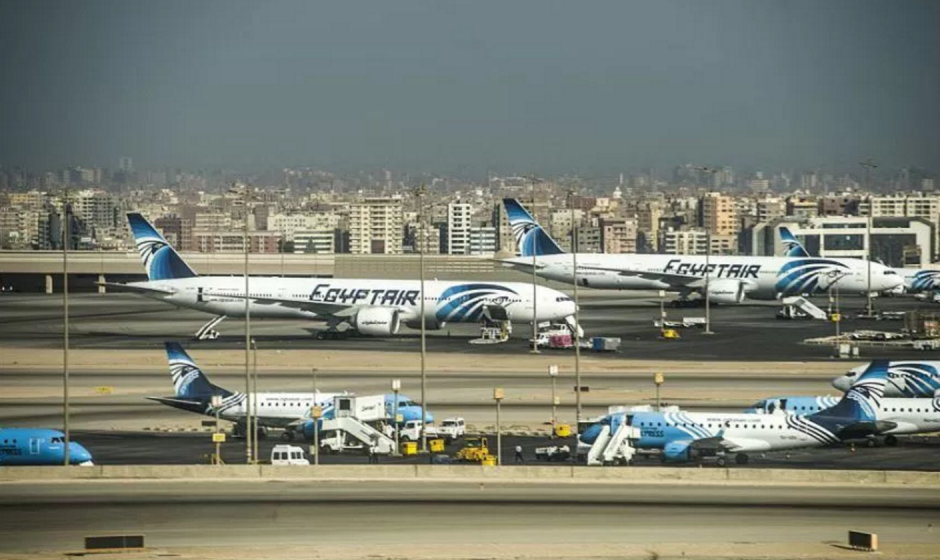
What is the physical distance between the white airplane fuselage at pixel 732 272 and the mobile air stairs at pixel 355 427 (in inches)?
3323

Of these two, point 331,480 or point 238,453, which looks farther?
point 238,453

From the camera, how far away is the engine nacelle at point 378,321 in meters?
116

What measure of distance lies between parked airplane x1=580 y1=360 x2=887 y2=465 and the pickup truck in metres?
6.07

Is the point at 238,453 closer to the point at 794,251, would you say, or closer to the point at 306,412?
the point at 306,412

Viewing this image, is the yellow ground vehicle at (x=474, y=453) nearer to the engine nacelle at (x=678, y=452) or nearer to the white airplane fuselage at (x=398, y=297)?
the engine nacelle at (x=678, y=452)

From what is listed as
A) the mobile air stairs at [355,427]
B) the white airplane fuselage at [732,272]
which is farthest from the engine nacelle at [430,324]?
the mobile air stairs at [355,427]

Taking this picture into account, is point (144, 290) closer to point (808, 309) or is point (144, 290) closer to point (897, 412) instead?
point (808, 309)

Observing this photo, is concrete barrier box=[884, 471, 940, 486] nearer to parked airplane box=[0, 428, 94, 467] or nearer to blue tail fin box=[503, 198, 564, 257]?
parked airplane box=[0, 428, 94, 467]

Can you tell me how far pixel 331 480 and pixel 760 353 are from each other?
57348mm

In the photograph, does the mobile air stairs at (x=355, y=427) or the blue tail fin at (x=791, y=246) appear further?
the blue tail fin at (x=791, y=246)

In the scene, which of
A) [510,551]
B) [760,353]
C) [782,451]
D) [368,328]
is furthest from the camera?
[368,328]

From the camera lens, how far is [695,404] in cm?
7981

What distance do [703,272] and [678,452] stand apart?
89.8 metres

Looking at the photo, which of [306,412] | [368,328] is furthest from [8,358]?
[306,412]
